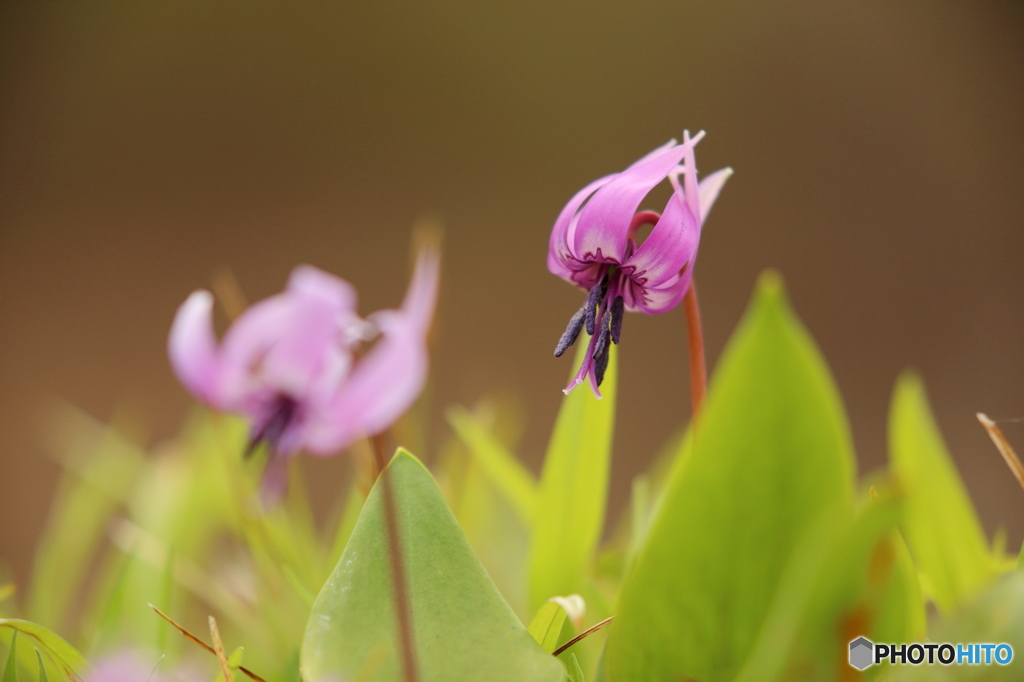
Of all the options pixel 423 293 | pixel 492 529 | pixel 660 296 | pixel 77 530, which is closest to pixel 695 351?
pixel 660 296

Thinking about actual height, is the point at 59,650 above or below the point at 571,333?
below

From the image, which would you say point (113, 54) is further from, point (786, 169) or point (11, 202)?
point (786, 169)

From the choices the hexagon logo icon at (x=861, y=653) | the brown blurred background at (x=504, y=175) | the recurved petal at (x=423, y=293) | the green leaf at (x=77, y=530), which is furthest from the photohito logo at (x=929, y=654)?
the brown blurred background at (x=504, y=175)

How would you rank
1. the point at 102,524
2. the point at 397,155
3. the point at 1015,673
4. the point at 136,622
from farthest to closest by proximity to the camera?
the point at 397,155 → the point at 102,524 → the point at 136,622 → the point at 1015,673

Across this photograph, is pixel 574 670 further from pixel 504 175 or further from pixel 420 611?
pixel 504 175

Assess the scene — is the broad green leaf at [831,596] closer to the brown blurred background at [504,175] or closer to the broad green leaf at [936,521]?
the broad green leaf at [936,521]

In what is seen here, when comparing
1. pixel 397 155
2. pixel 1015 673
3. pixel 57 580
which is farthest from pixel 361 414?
pixel 397 155

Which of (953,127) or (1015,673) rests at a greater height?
(953,127)
